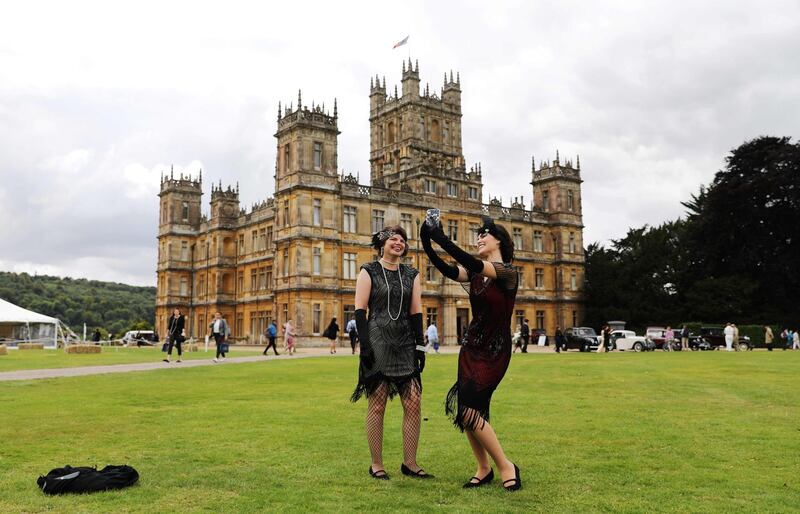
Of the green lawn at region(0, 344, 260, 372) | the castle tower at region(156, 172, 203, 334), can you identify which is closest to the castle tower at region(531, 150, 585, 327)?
the castle tower at region(156, 172, 203, 334)

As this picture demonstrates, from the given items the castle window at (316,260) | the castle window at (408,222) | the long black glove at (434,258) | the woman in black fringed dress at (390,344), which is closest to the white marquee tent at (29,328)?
the castle window at (316,260)

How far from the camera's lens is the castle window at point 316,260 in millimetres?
47250

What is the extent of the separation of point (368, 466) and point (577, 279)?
187ft

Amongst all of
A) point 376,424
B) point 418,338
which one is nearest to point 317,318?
point 418,338

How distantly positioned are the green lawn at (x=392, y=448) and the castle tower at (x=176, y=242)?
5074 cm

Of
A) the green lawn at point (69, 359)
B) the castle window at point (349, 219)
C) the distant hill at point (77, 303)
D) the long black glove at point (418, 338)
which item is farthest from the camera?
the distant hill at point (77, 303)

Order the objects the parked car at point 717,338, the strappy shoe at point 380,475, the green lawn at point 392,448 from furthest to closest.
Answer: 1. the parked car at point 717,338
2. the strappy shoe at point 380,475
3. the green lawn at point 392,448

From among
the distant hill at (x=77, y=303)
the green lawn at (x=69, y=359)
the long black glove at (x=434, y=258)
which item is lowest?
the green lawn at (x=69, y=359)

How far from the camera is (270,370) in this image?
20.0 metres

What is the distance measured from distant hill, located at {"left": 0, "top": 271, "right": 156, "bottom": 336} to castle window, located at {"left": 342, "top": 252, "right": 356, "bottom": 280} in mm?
29511

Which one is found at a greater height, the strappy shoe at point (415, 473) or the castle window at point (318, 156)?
the castle window at point (318, 156)

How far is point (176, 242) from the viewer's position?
210ft

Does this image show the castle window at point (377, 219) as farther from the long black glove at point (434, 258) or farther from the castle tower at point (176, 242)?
the long black glove at point (434, 258)

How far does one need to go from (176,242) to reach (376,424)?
61.0 metres
